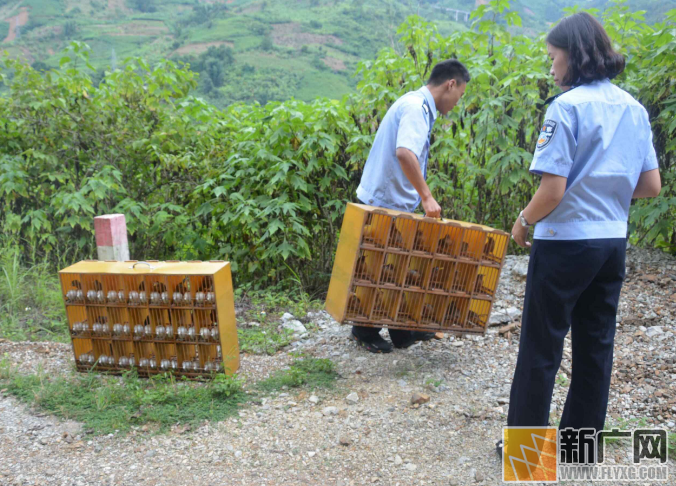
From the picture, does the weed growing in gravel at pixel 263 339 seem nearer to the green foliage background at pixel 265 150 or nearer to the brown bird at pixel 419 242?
the green foliage background at pixel 265 150

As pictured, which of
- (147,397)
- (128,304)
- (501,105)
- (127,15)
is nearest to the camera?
(147,397)

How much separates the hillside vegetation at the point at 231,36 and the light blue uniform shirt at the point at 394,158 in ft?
35.1

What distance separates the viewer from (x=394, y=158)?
3.55m

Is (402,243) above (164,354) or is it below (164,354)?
above

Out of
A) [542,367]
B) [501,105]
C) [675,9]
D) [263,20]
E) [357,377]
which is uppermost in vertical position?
[263,20]

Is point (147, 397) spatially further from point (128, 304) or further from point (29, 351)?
point (29, 351)

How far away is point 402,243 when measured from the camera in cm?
337

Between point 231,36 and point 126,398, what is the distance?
32.1 meters

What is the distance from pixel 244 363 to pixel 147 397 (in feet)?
2.68

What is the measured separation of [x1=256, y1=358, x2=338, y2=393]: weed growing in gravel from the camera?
3504 millimetres

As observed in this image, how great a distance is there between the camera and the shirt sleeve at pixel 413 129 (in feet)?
10.9

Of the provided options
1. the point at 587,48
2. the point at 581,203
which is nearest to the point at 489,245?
the point at 581,203

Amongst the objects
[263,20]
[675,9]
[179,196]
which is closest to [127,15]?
[263,20]

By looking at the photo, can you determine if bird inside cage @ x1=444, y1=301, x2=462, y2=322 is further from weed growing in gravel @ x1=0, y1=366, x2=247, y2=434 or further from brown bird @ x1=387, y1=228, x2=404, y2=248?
weed growing in gravel @ x1=0, y1=366, x2=247, y2=434
